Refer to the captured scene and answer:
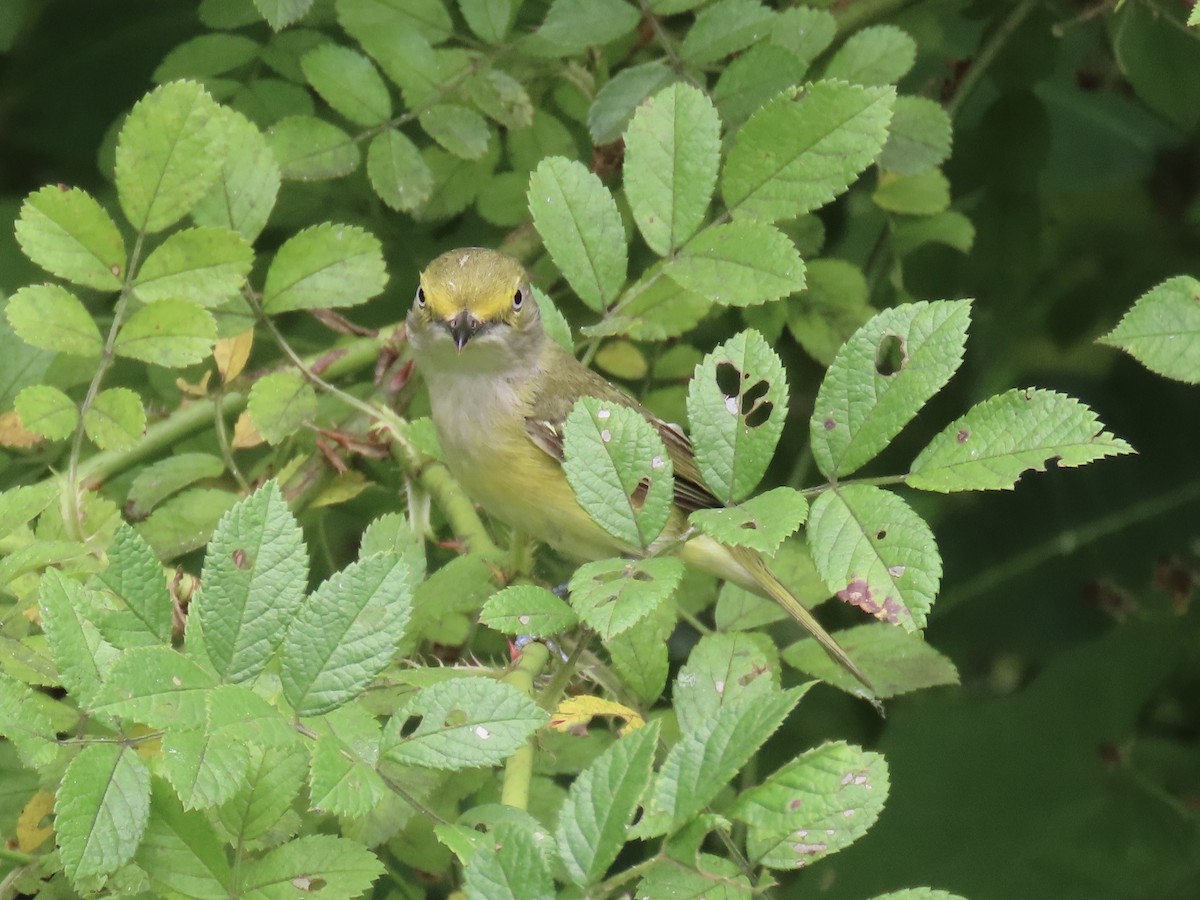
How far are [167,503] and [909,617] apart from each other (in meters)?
1.32

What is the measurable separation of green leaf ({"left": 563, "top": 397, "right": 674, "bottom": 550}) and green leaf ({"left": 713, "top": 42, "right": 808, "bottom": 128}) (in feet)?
3.37

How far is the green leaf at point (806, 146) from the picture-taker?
196cm

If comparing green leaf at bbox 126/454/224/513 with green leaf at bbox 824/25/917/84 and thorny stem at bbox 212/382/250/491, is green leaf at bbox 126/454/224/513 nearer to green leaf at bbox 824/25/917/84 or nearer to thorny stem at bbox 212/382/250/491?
thorny stem at bbox 212/382/250/491

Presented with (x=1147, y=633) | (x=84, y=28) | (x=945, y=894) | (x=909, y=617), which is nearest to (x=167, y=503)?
(x=909, y=617)

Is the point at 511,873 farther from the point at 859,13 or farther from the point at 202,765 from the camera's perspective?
the point at 859,13

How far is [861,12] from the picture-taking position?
9.08 feet

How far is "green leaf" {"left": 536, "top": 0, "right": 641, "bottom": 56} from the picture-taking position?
7.63ft

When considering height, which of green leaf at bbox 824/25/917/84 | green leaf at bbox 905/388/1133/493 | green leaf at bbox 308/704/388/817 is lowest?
green leaf at bbox 308/704/388/817

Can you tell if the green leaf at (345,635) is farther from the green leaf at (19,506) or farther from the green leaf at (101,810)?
the green leaf at (19,506)

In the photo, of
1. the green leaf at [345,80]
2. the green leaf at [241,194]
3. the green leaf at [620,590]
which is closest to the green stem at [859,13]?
the green leaf at [345,80]

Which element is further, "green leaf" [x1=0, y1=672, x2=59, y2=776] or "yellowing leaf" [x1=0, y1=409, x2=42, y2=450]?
"yellowing leaf" [x1=0, y1=409, x2=42, y2=450]

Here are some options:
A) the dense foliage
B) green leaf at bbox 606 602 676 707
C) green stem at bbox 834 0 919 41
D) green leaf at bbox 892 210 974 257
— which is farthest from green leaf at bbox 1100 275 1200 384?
green stem at bbox 834 0 919 41

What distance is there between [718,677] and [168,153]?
1028 mm

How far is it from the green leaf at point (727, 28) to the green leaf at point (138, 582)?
1.37 metres
